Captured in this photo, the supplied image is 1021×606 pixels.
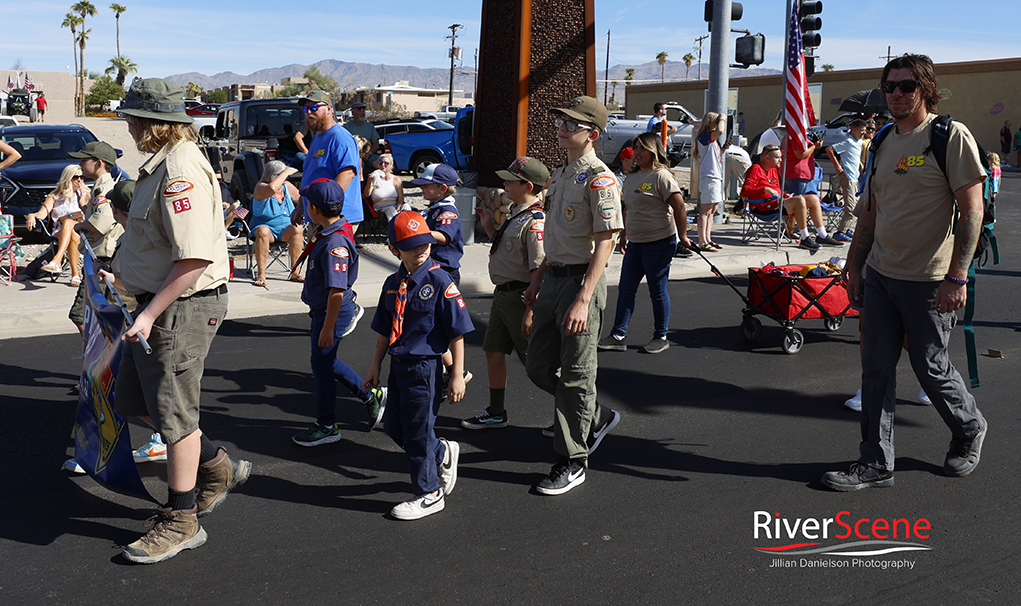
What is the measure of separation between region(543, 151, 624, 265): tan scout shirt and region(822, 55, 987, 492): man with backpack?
1.44 m

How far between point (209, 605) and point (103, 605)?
1.38 ft

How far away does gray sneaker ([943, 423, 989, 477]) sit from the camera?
4.57 meters

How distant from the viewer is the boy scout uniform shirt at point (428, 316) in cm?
408

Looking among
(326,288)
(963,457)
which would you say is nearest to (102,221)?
(326,288)

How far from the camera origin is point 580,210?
4.28m

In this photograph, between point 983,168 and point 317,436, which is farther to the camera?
Answer: point 317,436

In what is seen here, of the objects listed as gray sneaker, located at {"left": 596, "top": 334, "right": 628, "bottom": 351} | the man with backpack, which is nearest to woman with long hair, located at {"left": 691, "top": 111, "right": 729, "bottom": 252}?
gray sneaker, located at {"left": 596, "top": 334, "right": 628, "bottom": 351}

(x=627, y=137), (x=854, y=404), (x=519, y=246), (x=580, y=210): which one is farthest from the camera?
(x=627, y=137)

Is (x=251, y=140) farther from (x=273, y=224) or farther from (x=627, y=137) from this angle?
(x=627, y=137)

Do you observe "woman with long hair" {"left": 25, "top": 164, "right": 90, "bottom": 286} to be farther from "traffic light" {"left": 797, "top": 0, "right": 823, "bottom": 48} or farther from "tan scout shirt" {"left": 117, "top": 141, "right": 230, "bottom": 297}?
"traffic light" {"left": 797, "top": 0, "right": 823, "bottom": 48}

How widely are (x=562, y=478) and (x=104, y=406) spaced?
2302mm

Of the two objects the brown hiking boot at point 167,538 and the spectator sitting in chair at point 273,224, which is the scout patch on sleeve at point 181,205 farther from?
the spectator sitting in chair at point 273,224

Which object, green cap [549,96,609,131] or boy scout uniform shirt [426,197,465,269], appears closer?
green cap [549,96,609,131]

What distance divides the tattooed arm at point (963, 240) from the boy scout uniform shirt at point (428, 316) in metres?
2.40
